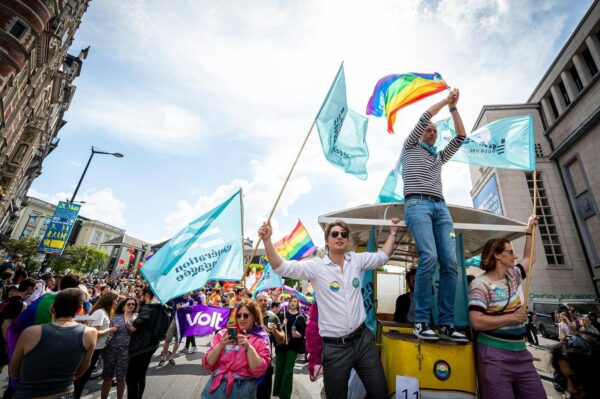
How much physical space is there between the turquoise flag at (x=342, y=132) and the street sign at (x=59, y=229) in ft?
52.9

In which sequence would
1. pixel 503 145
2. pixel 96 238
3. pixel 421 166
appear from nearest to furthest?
pixel 421 166 → pixel 503 145 → pixel 96 238

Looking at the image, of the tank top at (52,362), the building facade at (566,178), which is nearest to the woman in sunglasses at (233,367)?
the tank top at (52,362)

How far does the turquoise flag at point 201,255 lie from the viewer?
4.91 m

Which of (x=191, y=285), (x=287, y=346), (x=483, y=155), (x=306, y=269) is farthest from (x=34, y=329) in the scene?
(x=483, y=155)

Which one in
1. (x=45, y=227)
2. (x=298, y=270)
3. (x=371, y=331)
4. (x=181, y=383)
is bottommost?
(x=181, y=383)

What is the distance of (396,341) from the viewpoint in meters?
2.84

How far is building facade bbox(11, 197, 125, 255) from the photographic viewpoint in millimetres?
69812

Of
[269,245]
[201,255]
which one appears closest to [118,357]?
[201,255]

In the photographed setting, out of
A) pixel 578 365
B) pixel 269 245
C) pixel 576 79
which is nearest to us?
pixel 578 365

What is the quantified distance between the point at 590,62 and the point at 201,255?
38.2 metres

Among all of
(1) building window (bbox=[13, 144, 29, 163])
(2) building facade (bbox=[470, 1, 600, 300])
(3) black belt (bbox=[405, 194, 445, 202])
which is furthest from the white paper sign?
(1) building window (bbox=[13, 144, 29, 163])

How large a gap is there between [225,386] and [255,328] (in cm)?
68

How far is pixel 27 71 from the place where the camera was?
72.1 ft

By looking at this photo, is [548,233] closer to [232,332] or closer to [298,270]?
[298,270]
